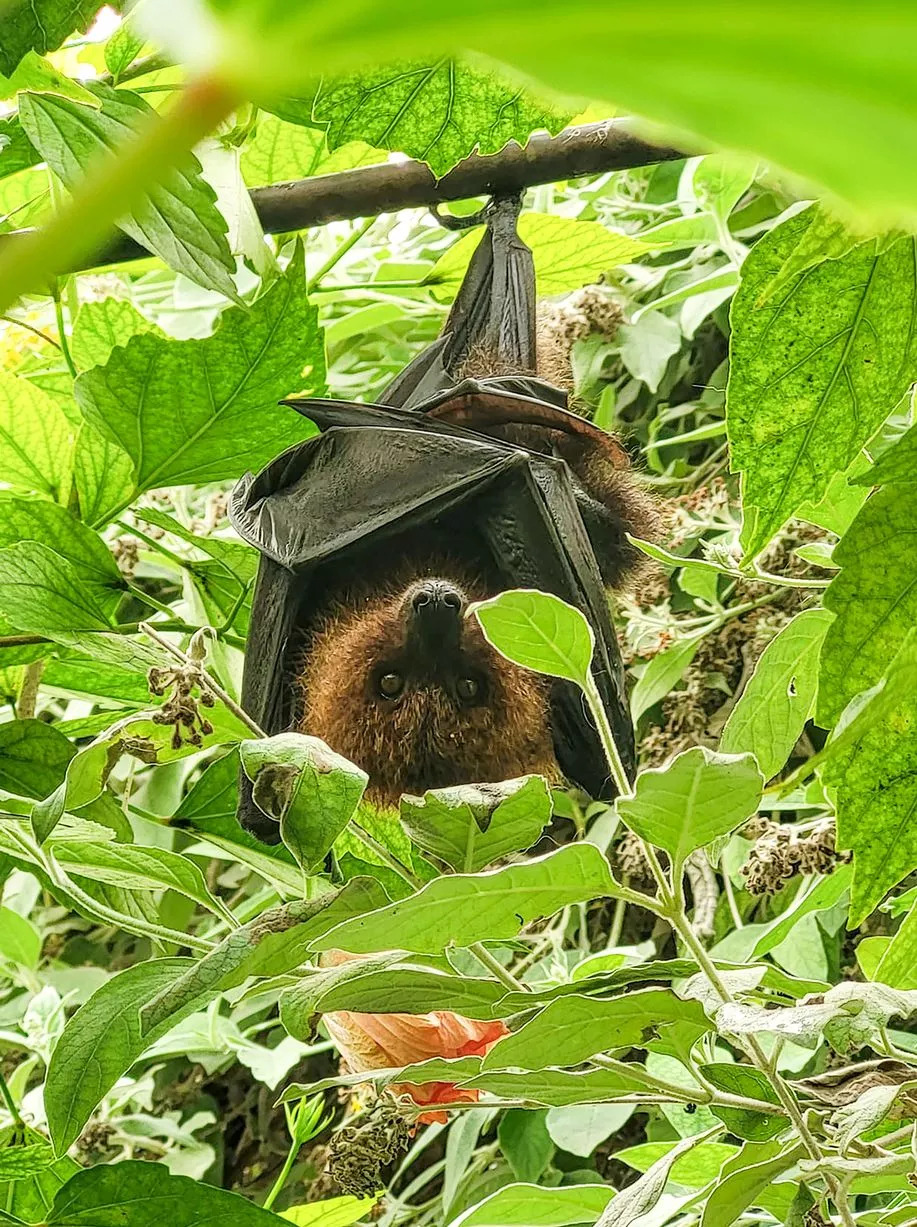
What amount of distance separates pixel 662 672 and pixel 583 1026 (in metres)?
0.98

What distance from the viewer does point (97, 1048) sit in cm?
82

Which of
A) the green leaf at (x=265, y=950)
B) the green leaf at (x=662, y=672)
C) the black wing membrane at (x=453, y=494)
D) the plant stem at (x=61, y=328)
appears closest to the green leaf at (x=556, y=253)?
the black wing membrane at (x=453, y=494)

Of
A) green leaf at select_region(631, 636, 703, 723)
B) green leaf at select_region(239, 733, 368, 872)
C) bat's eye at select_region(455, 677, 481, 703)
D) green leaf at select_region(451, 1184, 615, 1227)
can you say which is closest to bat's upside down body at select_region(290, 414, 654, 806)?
bat's eye at select_region(455, 677, 481, 703)

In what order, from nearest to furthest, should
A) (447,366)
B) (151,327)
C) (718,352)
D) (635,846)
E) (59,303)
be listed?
(59,303) < (151,327) < (635,846) < (447,366) < (718,352)

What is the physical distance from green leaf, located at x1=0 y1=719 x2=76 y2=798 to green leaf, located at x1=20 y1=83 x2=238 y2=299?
1.28 ft

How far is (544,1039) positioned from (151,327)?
79 centimetres

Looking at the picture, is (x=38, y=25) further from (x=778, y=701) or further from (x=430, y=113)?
(x=778, y=701)

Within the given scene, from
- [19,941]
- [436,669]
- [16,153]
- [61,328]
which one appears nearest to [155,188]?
[16,153]

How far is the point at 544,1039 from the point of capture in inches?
26.0

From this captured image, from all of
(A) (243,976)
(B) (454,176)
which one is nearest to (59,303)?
(B) (454,176)

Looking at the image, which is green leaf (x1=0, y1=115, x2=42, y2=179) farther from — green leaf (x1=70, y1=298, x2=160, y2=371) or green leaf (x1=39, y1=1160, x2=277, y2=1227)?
green leaf (x1=39, y1=1160, x2=277, y2=1227)

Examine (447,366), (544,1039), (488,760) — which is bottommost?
(488,760)

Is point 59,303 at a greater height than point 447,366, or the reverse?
point 59,303

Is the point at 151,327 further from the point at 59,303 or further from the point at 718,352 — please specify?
the point at 718,352
